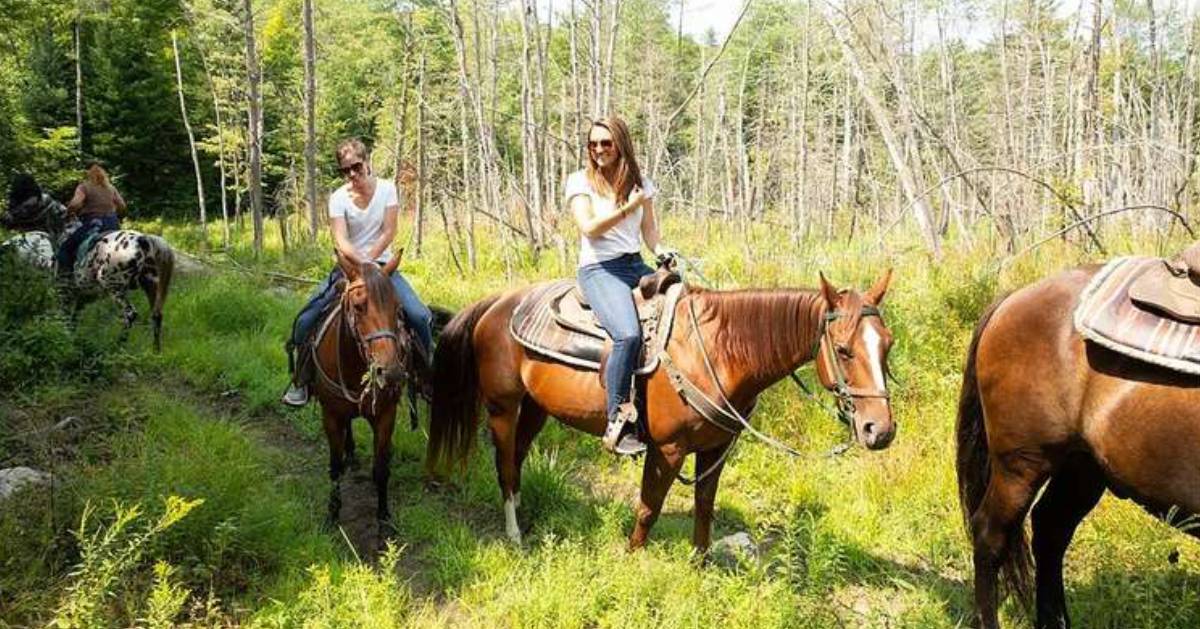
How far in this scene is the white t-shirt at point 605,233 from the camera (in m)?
3.85

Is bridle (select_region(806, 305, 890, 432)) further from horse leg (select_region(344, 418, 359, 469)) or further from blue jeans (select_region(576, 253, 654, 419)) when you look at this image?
horse leg (select_region(344, 418, 359, 469))

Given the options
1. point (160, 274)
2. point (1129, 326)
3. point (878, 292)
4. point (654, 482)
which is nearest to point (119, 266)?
point (160, 274)

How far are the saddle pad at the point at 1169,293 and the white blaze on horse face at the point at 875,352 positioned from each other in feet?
3.07

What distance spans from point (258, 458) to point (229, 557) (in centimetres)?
149

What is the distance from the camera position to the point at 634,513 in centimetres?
449

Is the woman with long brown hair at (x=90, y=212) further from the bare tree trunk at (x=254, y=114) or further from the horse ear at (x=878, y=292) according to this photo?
the horse ear at (x=878, y=292)

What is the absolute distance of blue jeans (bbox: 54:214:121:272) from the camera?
27.5 feet

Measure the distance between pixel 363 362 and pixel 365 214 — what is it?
98 centimetres

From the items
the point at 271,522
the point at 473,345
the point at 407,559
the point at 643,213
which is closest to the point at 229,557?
the point at 271,522

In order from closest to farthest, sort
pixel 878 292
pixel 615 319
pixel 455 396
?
pixel 878 292 → pixel 615 319 → pixel 455 396

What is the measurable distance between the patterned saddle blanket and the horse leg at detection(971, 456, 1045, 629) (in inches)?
66.2

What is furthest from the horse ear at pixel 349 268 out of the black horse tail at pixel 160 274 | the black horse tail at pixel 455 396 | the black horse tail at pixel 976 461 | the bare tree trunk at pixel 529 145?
the bare tree trunk at pixel 529 145

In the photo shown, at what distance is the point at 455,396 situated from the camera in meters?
4.82

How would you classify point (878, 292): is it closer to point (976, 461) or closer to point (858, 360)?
point (858, 360)
